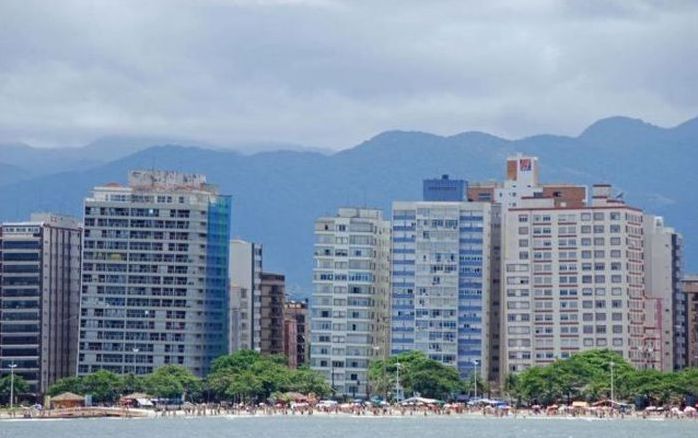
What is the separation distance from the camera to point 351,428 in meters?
178

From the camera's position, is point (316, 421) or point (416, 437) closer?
point (416, 437)

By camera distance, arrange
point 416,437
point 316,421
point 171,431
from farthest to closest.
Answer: point 316,421 → point 171,431 → point 416,437

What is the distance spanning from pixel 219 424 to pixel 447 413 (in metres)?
24.7

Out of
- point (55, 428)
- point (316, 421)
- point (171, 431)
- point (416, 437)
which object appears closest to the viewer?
point (416, 437)

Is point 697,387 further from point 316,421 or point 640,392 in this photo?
point 316,421

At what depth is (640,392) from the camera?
7815 inches

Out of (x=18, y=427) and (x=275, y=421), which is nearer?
(x=18, y=427)

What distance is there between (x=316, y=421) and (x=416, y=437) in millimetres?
42762

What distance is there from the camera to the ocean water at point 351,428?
159750 millimetres

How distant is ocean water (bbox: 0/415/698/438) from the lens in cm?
15975

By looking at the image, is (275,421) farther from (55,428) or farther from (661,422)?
(661,422)

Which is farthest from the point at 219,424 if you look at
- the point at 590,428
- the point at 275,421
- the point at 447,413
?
the point at 590,428

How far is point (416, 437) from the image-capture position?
154 meters

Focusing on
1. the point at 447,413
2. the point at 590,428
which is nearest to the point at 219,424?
the point at 447,413
